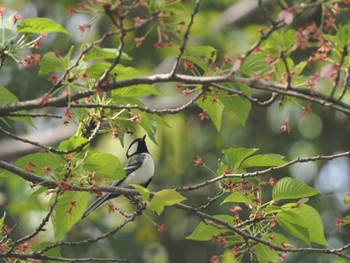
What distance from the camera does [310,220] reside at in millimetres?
4312

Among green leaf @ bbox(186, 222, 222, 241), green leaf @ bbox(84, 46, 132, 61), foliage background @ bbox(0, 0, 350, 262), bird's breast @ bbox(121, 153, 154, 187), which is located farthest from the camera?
foliage background @ bbox(0, 0, 350, 262)

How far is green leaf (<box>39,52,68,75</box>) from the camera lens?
3799 millimetres

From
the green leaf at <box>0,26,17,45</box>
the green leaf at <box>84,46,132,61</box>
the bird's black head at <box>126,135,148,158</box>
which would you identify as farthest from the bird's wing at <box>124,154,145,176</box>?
the green leaf at <box>84,46,132,61</box>

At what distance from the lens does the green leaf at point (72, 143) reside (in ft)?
13.1

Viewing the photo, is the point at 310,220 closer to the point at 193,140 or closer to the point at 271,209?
the point at 271,209

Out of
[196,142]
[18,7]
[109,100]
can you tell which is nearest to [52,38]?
[18,7]

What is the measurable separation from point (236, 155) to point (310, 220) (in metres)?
0.52

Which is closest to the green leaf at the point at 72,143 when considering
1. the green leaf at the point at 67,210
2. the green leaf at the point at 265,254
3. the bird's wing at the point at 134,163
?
the green leaf at the point at 67,210

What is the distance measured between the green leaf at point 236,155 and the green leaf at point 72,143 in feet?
2.43

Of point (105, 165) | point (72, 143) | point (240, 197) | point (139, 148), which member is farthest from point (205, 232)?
point (139, 148)

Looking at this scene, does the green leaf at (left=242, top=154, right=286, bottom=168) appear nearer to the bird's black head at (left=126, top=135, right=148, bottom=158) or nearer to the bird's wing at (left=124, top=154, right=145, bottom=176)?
the bird's wing at (left=124, top=154, right=145, bottom=176)

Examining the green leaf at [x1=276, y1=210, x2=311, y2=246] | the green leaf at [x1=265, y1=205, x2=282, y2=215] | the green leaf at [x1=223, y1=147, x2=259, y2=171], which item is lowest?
the green leaf at [x1=276, y1=210, x2=311, y2=246]

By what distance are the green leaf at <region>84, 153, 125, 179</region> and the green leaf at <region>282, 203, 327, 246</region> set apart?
909 millimetres

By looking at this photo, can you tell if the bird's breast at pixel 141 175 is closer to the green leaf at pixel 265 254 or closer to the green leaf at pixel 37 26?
the green leaf at pixel 265 254
